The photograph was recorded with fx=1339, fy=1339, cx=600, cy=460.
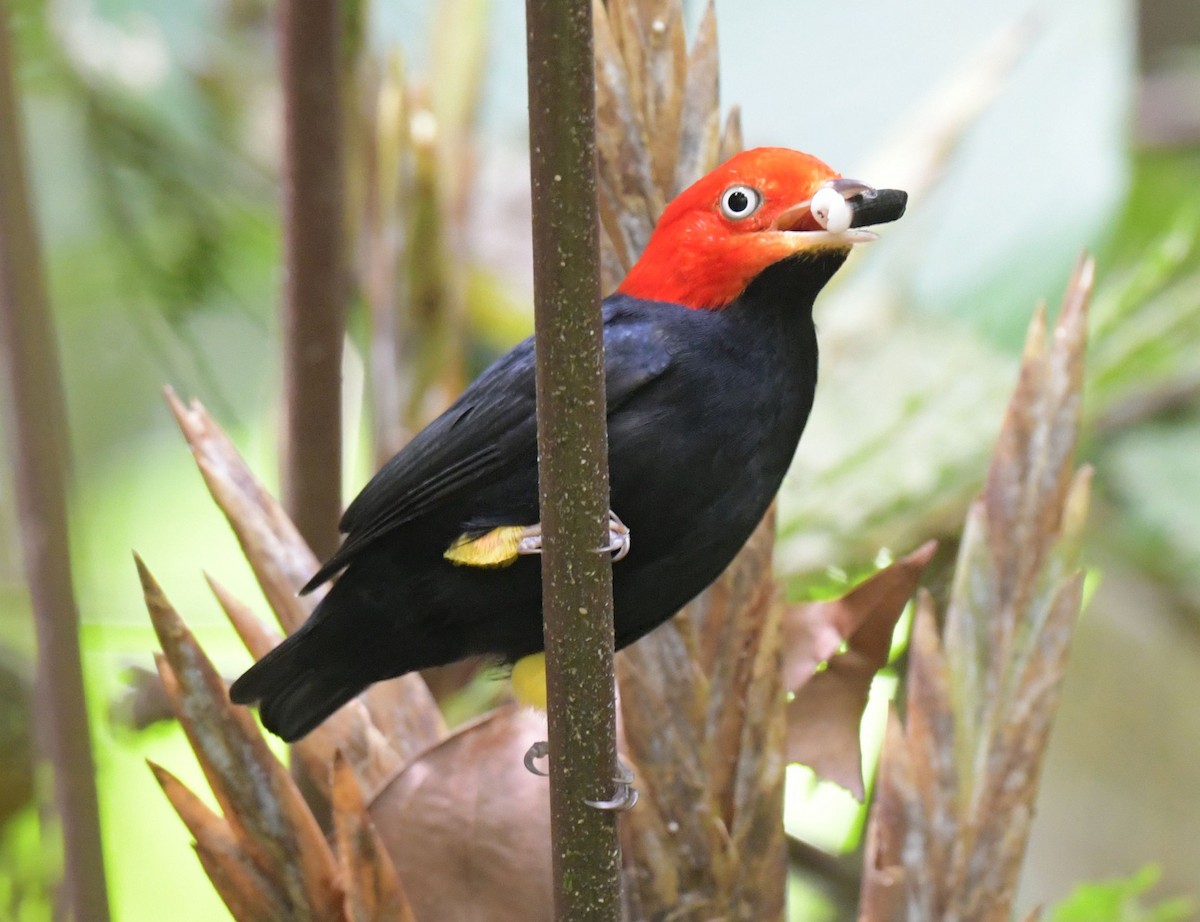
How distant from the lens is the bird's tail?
1.31 m

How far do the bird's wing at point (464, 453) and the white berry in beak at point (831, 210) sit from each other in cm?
20

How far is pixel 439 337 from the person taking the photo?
2.47m

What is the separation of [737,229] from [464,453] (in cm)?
34

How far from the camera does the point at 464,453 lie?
131 cm

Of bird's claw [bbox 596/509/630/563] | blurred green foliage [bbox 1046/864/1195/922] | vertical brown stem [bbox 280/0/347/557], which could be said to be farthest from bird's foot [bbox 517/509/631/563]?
blurred green foliage [bbox 1046/864/1195/922]

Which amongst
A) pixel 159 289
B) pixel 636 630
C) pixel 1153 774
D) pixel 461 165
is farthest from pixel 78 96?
pixel 1153 774

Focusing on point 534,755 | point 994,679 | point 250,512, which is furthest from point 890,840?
point 250,512

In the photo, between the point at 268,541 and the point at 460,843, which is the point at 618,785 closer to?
the point at 460,843

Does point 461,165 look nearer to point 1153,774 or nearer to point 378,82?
point 378,82

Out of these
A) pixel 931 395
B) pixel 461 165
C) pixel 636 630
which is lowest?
pixel 636 630

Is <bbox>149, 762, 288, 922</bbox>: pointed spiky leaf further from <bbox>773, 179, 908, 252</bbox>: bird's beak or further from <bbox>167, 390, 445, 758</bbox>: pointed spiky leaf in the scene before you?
<bbox>773, 179, 908, 252</bbox>: bird's beak

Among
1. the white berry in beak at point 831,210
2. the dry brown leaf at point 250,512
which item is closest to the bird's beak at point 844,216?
the white berry in beak at point 831,210

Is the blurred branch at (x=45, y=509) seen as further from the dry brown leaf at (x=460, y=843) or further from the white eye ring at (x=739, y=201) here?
the white eye ring at (x=739, y=201)

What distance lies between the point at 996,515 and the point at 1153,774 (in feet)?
6.39
